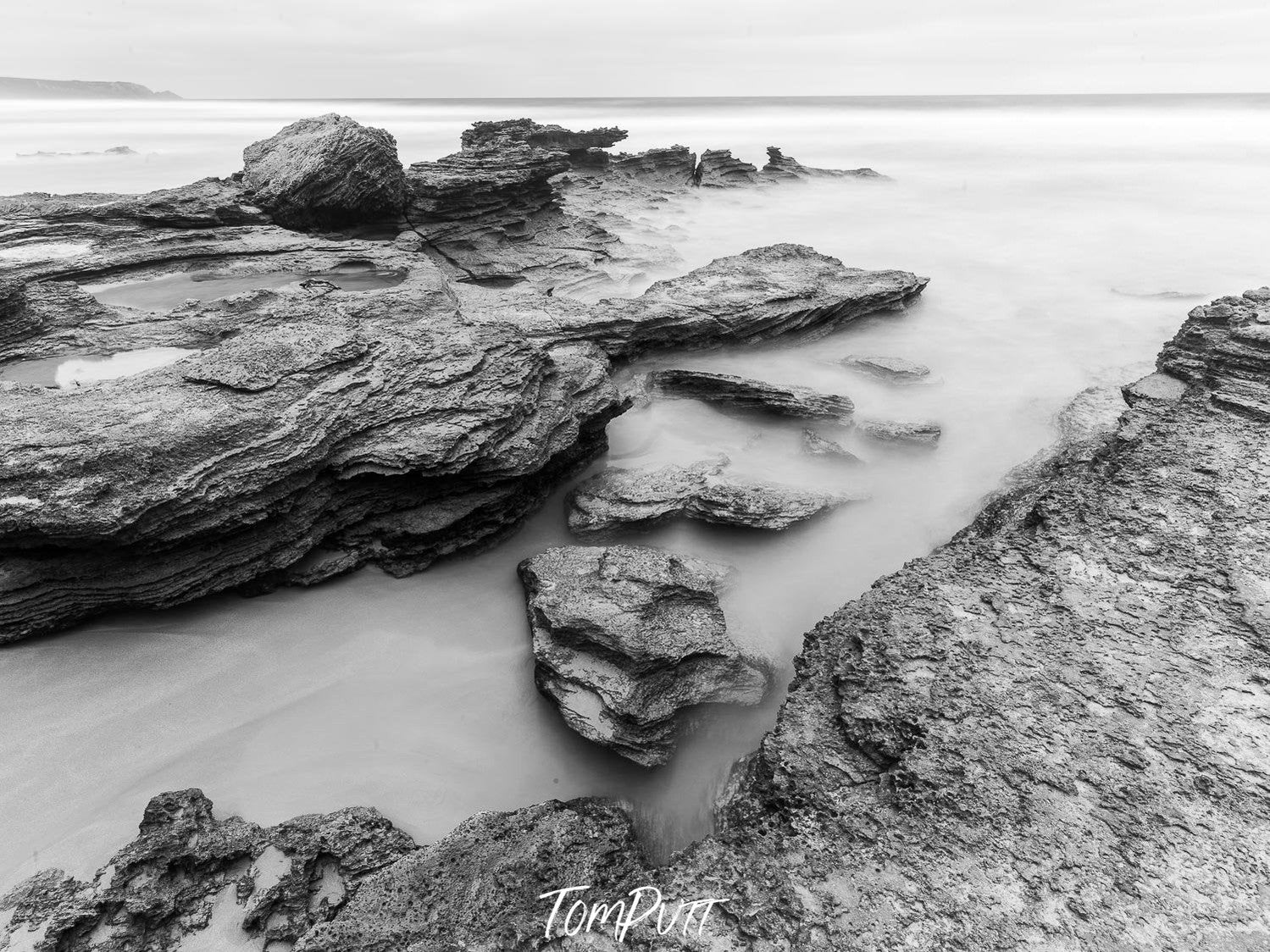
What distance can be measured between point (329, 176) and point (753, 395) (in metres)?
6.40

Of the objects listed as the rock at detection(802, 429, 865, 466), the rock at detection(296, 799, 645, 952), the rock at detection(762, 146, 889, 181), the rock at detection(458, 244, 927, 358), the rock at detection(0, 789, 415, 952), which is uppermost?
the rock at detection(762, 146, 889, 181)

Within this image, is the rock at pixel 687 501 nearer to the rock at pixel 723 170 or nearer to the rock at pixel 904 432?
the rock at pixel 904 432

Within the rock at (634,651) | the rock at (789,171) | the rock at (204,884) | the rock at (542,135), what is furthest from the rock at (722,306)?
the rock at (789,171)

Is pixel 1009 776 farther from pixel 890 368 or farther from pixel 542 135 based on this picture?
pixel 542 135

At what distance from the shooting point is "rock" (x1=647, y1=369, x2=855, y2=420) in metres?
6.31

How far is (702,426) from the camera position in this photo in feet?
20.6

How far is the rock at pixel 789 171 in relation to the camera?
19688 millimetres

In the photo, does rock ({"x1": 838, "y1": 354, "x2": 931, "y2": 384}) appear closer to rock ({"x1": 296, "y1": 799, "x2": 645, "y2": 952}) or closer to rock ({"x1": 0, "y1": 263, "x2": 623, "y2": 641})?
rock ({"x1": 0, "y1": 263, "x2": 623, "y2": 641})

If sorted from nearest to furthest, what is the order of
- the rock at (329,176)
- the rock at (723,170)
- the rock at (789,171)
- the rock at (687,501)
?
the rock at (687,501)
the rock at (329,176)
the rock at (723,170)
the rock at (789,171)

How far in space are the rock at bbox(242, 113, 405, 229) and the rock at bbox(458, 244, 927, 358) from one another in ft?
8.10

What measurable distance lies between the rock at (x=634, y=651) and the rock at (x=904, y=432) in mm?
2864

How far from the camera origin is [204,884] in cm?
291

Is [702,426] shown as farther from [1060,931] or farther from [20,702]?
[20,702]

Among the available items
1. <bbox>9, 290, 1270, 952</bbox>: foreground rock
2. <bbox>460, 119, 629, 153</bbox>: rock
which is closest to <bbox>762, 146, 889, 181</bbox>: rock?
<bbox>460, 119, 629, 153</bbox>: rock
